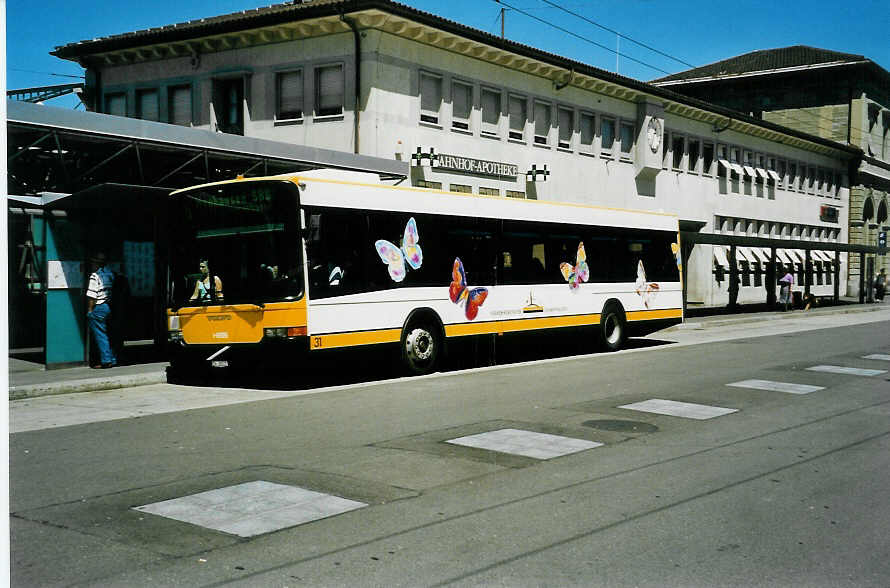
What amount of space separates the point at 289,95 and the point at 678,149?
21844mm

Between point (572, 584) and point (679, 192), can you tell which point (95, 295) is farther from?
point (679, 192)

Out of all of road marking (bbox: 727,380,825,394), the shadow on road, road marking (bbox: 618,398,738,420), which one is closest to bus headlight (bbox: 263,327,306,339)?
the shadow on road

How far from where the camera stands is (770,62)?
219ft

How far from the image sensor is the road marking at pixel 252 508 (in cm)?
603

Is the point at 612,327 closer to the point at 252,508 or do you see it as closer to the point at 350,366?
the point at 350,366

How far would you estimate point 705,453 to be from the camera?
860 centimetres

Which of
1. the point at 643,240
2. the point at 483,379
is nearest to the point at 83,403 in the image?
the point at 483,379

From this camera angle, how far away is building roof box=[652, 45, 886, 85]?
209 ft

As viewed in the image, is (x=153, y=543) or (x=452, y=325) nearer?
(x=153, y=543)

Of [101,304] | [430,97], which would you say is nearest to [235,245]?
[101,304]

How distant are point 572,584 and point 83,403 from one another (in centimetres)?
936

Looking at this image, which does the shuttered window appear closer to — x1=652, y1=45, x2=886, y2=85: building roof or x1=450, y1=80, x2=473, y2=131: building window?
x1=450, y1=80, x2=473, y2=131: building window

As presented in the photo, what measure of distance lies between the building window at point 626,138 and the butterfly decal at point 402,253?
24926 millimetres

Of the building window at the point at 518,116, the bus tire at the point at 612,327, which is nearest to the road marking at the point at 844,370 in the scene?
the bus tire at the point at 612,327
